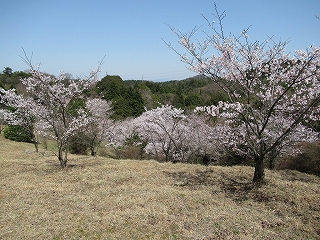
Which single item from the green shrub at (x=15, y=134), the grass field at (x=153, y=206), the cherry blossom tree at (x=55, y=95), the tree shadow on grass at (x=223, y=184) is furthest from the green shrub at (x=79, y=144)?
the tree shadow on grass at (x=223, y=184)

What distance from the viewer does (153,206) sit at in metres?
6.28

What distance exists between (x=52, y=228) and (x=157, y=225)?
2288mm

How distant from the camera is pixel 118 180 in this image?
8.97 metres

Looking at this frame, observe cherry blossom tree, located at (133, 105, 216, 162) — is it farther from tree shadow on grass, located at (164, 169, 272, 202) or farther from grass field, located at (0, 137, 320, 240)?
grass field, located at (0, 137, 320, 240)

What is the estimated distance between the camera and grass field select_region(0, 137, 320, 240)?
5059mm

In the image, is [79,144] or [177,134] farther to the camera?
[79,144]

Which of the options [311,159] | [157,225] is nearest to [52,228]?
[157,225]

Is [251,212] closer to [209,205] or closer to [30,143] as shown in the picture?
[209,205]

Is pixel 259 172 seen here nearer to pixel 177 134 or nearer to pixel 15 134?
pixel 177 134

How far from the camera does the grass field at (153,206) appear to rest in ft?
16.6

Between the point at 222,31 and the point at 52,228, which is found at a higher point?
the point at 222,31

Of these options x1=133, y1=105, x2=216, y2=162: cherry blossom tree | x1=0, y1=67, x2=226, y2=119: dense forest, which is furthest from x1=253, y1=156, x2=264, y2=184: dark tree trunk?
x1=0, y1=67, x2=226, y2=119: dense forest

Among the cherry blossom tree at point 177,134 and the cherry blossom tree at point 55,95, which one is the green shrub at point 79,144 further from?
the cherry blossom tree at point 55,95

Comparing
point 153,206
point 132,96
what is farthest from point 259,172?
point 132,96
